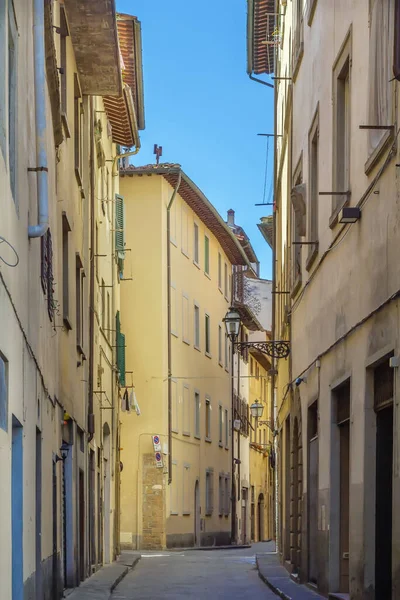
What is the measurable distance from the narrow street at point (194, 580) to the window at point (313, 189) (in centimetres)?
468

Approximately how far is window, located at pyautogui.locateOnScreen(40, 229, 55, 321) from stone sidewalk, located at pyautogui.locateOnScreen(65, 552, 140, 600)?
421 centimetres

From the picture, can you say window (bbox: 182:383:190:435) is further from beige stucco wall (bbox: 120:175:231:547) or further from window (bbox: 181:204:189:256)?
window (bbox: 181:204:189:256)

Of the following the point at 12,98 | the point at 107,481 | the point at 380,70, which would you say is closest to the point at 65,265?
the point at 380,70

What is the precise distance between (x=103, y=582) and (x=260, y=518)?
4649cm

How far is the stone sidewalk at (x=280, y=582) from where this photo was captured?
1623cm

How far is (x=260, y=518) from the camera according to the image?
217ft

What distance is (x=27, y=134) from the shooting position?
1145 centimetres

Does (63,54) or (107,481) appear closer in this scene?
(63,54)

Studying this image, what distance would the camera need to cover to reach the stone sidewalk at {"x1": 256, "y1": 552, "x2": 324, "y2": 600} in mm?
→ 16233

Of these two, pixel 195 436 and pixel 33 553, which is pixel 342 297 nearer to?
pixel 33 553

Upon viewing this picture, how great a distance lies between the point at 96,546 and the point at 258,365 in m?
42.0

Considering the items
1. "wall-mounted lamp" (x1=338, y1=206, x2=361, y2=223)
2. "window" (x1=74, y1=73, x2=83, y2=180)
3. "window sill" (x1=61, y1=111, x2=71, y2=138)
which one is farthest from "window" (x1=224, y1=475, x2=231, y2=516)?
"wall-mounted lamp" (x1=338, y1=206, x2=361, y2=223)

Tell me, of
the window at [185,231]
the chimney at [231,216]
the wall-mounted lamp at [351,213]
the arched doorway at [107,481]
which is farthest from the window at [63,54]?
the chimney at [231,216]

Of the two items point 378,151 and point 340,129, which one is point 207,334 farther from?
point 378,151
